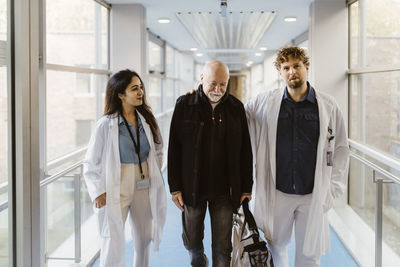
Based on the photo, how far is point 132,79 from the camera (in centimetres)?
230

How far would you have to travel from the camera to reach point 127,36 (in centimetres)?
476

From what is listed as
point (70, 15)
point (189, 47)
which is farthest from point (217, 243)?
point (189, 47)

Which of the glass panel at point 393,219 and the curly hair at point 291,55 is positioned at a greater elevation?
the curly hair at point 291,55

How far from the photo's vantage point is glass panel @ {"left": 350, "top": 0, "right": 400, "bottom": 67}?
3578mm

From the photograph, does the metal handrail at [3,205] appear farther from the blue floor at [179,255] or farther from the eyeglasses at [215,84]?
the blue floor at [179,255]

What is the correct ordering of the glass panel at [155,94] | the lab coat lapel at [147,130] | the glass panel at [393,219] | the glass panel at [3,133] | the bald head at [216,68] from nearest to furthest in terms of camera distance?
the glass panel at [3,133]
the bald head at [216,68]
the lab coat lapel at [147,130]
the glass panel at [393,219]
the glass panel at [155,94]

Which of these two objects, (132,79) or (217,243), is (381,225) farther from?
(132,79)

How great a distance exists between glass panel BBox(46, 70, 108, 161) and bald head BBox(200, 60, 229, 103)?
2.70m

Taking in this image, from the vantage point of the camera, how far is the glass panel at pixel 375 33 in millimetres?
3578

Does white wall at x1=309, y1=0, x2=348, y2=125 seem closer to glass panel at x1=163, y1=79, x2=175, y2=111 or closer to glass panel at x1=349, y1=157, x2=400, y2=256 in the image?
glass panel at x1=349, y1=157, x2=400, y2=256

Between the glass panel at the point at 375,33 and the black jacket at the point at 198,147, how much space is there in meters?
1.96

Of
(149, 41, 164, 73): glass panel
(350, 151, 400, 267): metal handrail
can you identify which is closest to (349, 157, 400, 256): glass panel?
(350, 151, 400, 267): metal handrail

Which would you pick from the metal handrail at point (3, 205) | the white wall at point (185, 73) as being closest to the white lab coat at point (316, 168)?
the metal handrail at point (3, 205)

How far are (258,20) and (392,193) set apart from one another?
3889 millimetres
